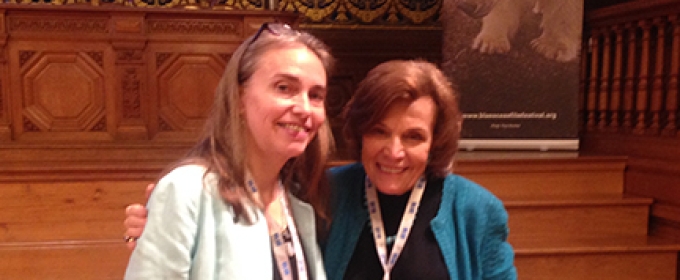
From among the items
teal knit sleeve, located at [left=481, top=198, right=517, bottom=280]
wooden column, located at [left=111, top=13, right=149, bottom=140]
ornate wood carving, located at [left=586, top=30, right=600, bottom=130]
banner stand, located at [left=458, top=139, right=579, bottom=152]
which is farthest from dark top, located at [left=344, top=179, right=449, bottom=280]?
wooden column, located at [left=111, top=13, right=149, bottom=140]

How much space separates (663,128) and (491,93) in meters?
0.89

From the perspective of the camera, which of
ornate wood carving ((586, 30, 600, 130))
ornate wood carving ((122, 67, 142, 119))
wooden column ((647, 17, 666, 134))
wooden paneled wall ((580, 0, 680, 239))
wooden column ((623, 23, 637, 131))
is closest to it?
wooden paneled wall ((580, 0, 680, 239))

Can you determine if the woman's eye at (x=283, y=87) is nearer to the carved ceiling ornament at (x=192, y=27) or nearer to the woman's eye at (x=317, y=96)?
the woman's eye at (x=317, y=96)

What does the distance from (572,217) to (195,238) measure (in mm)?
1971

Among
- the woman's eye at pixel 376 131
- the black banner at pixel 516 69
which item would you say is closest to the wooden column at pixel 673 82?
the black banner at pixel 516 69

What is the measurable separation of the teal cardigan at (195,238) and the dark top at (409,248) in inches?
12.8

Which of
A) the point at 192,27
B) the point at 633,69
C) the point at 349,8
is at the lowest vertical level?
the point at 633,69

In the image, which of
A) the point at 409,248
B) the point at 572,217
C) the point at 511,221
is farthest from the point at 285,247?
the point at 572,217

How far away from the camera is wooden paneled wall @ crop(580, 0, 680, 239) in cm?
251

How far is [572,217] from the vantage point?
2.45 m

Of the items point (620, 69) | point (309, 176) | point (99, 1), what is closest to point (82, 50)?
point (99, 1)

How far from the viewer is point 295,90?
1110 millimetres

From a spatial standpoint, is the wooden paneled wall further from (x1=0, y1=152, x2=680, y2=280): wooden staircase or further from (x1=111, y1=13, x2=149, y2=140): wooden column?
(x1=111, y1=13, x2=149, y2=140): wooden column

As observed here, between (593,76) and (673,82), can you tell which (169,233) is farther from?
(593,76)
